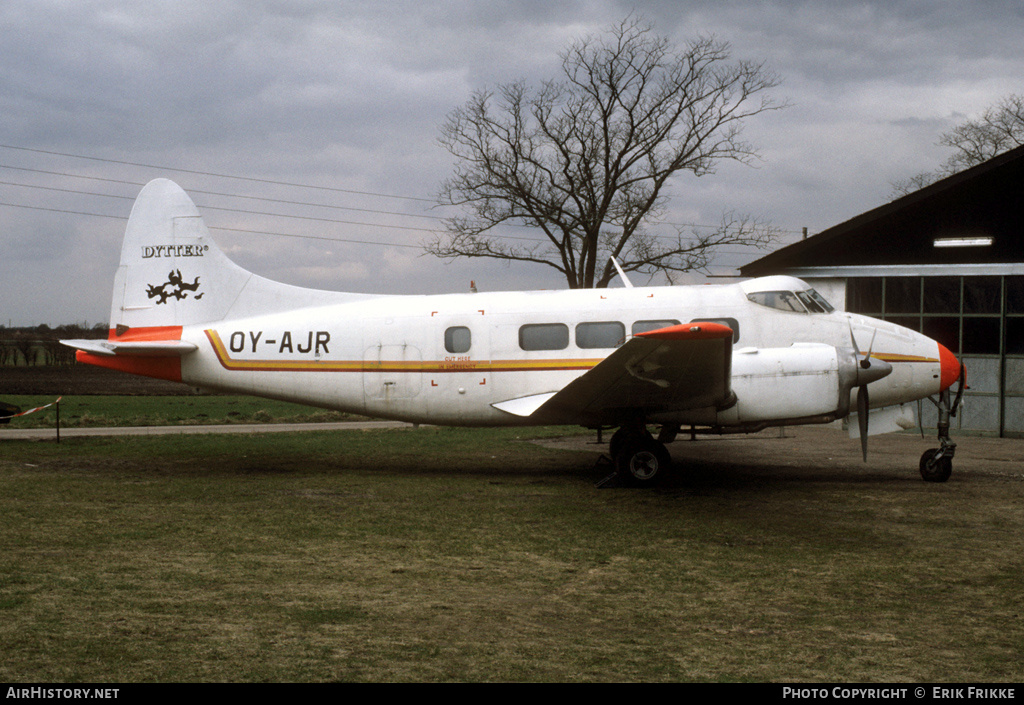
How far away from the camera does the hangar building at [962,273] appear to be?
19.3 metres

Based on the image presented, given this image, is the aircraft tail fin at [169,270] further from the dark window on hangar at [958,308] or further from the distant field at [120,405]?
the dark window on hangar at [958,308]

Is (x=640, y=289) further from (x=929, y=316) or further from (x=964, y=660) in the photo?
(x=929, y=316)

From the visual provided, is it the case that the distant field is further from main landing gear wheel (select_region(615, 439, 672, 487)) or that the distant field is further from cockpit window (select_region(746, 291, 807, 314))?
cockpit window (select_region(746, 291, 807, 314))

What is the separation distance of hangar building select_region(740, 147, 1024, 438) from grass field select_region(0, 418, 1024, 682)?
7.29 metres

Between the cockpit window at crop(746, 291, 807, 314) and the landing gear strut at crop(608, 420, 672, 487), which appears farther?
the cockpit window at crop(746, 291, 807, 314)

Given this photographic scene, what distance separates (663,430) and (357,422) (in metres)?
12.8

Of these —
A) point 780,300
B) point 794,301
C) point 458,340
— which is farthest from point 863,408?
point 458,340

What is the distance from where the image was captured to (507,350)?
12.8 meters

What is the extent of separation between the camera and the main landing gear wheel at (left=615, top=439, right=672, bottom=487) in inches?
476

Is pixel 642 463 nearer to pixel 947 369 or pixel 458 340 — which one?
pixel 458 340

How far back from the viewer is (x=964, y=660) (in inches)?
204

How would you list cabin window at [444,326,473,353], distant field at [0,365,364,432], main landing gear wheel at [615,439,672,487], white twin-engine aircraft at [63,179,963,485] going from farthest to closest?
distant field at [0,365,364,432]
cabin window at [444,326,473,353]
main landing gear wheel at [615,439,672,487]
white twin-engine aircraft at [63,179,963,485]

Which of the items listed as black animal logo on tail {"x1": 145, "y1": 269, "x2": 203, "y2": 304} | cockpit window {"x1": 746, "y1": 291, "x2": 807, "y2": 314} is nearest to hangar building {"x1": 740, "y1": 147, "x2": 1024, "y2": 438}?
cockpit window {"x1": 746, "y1": 291, "x2": 807, "y2": 314}

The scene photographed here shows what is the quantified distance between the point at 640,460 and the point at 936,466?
15.2 feet
